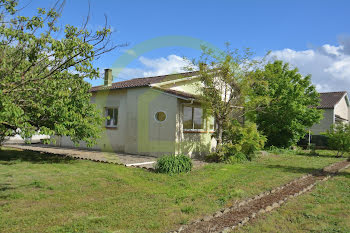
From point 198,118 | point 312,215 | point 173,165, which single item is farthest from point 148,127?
point 312,215

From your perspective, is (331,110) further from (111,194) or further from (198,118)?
(111,194)

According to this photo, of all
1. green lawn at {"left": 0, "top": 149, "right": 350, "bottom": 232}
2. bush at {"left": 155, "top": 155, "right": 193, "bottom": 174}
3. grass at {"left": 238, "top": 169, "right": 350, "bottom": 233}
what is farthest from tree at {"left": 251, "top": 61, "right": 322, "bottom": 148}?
grass at {"left": 238, "top": 169, "right": 350, "bottom": 233}

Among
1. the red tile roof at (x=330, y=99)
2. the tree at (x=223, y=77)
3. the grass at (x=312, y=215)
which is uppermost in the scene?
the red tile roof at (x=330, y=99)

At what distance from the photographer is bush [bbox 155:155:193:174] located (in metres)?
9.54

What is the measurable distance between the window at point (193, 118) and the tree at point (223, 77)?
1.31 meters

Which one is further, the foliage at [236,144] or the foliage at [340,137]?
the foliage at [340,137]

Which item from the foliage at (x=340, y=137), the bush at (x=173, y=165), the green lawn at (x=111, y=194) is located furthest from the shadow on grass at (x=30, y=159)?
the foliage at (x=340, y=137)

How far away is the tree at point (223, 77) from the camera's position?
1270 centimetres

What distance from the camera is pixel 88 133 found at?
11.2 metres

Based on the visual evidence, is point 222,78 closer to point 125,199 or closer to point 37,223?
point 125,199

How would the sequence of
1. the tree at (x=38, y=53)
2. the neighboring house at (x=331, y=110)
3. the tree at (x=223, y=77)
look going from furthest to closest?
the neighboring house at (x=331, y=110), the tree at (x=223, y=77), the tree at (x=38, y=53)

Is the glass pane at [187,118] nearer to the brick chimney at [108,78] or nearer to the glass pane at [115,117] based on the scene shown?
the glass pane at [115,117]

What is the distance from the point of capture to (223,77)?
1274 centimetres

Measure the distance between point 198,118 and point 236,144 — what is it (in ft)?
9.81
